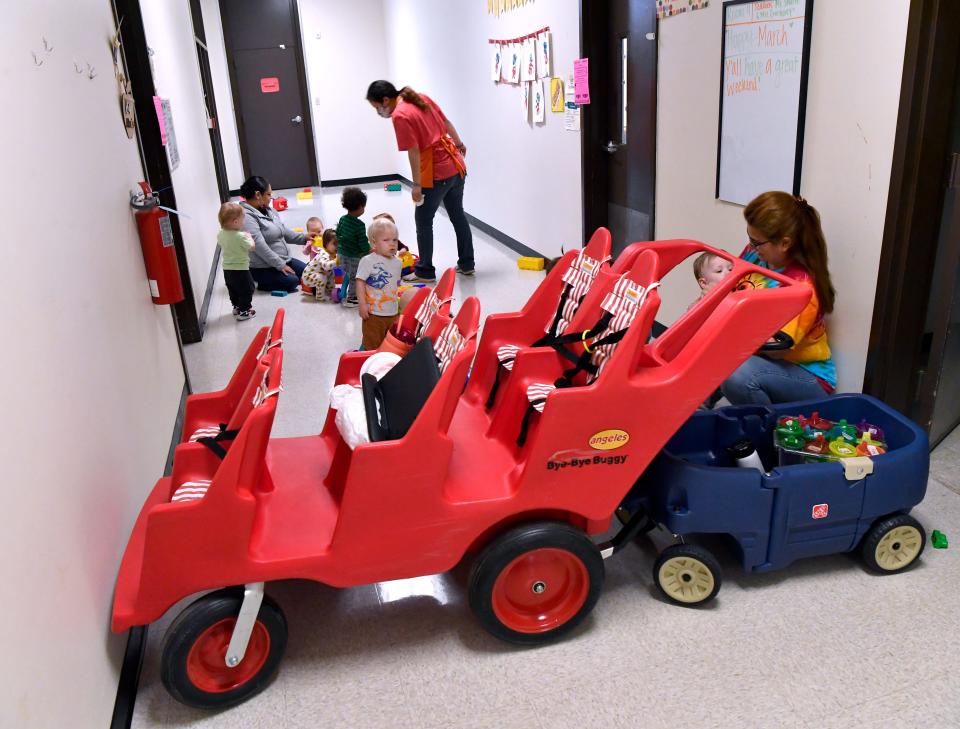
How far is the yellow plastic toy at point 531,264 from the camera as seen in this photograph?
6.14m

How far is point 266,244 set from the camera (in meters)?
5.85

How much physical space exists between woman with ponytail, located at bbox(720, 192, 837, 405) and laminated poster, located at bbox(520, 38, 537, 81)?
3.41 meters

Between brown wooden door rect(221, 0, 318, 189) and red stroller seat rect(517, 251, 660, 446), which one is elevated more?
brown wooden door rect(221, 0, 318, 189)

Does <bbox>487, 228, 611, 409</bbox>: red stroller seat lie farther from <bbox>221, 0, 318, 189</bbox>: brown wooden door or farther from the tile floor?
<bbox>221, 0, 318, 189</bbox>: brown wooden door

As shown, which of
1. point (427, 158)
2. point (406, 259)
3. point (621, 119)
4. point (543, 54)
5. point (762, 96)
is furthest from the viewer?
point (406, 259)

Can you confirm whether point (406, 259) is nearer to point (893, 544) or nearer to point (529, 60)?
point (529, 60)

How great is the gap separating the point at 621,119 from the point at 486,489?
132 inches

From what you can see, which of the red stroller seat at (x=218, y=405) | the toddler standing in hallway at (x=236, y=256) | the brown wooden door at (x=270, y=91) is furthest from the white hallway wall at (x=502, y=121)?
the red stroller seat at (x=218, y=405)

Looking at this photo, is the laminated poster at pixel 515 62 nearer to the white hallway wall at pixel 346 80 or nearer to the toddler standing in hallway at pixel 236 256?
the toddler standing in hallway at pixel 236 256

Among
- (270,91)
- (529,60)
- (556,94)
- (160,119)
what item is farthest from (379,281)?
(270,91)

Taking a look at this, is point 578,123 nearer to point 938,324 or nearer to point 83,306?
point 938,324

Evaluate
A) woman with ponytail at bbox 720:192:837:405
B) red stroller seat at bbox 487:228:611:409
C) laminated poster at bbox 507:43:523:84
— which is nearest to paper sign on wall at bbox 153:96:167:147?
laminated poster at bbox 507:43:523:84

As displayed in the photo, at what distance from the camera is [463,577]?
2.45 metres

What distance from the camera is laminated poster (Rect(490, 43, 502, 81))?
6.57 meters
